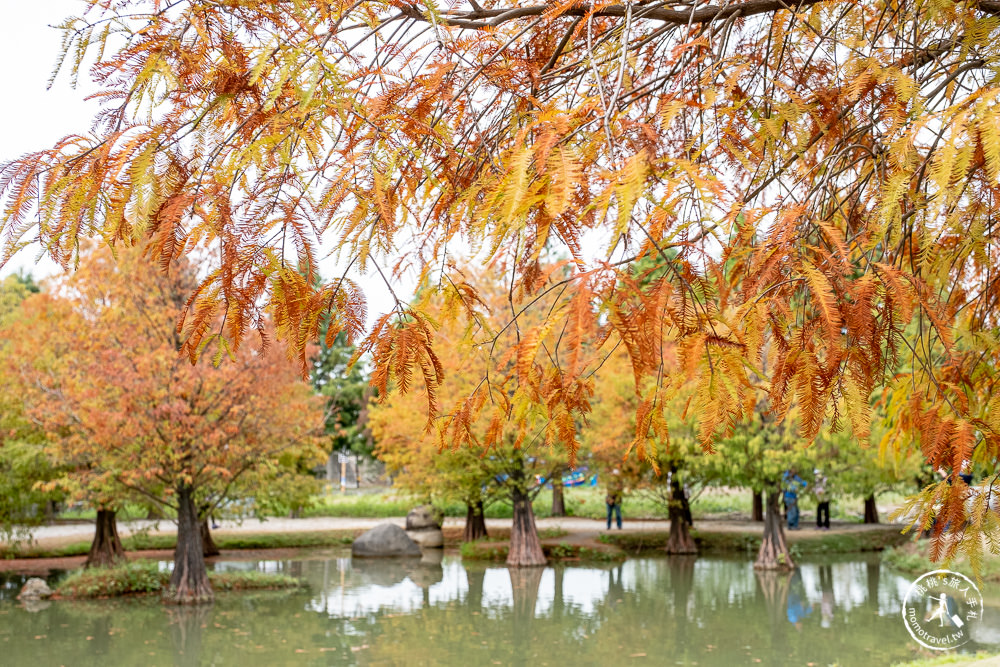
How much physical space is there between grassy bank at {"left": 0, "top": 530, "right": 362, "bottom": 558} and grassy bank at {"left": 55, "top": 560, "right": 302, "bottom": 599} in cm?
425

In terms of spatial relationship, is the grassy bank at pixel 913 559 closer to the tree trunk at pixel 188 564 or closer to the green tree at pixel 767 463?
the green tree at pixel 767 463

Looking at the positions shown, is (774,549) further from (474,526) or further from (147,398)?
(147,398)

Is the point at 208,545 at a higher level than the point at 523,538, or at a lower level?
lower

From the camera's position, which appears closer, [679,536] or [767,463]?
[767,463]

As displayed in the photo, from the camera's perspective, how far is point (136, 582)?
16.4 meters

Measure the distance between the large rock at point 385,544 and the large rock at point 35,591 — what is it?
827 centimetres

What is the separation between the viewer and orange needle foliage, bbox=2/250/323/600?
14.3 meters

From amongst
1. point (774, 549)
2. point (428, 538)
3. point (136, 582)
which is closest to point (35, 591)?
point (136, 582)

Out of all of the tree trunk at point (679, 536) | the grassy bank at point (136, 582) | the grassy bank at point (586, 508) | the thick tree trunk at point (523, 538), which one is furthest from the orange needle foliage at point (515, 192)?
the grassy bank at point (586, 508)

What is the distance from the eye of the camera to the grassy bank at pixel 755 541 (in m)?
22.2

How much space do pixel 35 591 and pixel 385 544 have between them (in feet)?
29.0

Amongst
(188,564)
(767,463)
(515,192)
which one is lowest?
(188,564)

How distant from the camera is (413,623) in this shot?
13289mm

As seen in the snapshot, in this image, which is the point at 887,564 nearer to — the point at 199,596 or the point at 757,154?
the point at 199,596
